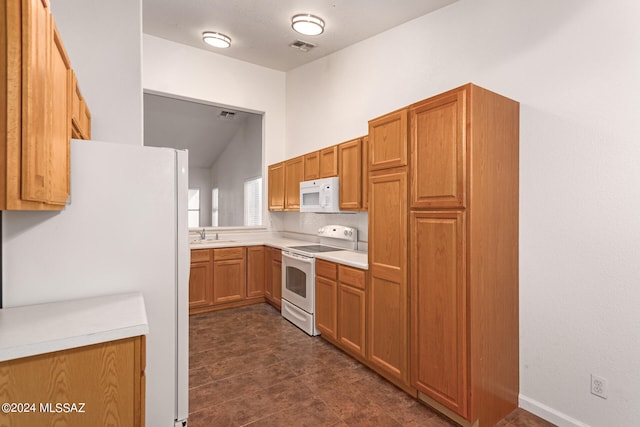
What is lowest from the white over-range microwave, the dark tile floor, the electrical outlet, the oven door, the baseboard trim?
the dark tile floor

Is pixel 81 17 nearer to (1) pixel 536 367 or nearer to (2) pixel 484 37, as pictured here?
(2) pixel 484 37

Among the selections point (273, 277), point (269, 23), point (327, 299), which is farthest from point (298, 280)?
point (269, 23)

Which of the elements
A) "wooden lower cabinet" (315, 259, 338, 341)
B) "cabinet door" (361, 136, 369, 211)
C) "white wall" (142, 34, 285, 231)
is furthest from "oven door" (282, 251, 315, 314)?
"white wall" (142, 34, 285, 231)

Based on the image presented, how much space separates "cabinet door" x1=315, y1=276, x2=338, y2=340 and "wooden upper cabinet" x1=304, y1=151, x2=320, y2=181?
1314 mm

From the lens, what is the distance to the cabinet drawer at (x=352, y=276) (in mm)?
2719

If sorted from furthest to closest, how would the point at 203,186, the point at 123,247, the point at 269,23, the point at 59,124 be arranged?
the point at 203,186 < the point at 269,23 < the point at 123,247 < the point at 59,124

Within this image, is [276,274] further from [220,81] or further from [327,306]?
[220,81]

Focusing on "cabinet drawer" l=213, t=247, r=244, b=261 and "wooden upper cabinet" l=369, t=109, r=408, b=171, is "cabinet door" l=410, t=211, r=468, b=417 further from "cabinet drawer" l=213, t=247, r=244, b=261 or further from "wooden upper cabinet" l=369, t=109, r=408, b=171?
"cabinet drawer" l=213, t=247, r=244, b=261

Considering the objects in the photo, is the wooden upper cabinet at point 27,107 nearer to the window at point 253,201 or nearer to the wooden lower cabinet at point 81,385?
the wooden lower cabinet at point 81,385

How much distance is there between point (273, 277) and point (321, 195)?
4.64 feet

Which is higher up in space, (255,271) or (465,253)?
(465,253)

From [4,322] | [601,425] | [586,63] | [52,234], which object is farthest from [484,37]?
[4,322]

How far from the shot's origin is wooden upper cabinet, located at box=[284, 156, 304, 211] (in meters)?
4.29

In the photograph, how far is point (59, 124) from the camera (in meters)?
1.28
